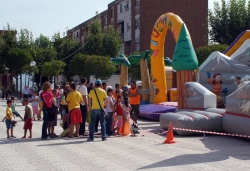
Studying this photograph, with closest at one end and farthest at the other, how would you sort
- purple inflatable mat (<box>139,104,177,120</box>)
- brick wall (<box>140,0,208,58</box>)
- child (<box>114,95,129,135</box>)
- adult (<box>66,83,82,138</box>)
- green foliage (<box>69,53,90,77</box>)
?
adult (<box>66,83,82,138</box>), child (<box>114,95,129,135</box>), purple inflatable mat (<box>139,104,177,120</box>), green foliage (<box>69,53,90,77</box>), brick wall (<box>140,0,208,58</box>)

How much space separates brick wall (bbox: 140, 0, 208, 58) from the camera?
158 feet

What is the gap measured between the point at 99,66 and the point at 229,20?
11804mm

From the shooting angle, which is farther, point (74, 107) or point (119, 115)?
point (119, 115)

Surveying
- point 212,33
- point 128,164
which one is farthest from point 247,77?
point 212,33

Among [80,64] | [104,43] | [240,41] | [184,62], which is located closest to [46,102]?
[184,62]

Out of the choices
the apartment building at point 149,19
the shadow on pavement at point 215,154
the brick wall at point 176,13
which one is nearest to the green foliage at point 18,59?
the apartment building at point 149,19

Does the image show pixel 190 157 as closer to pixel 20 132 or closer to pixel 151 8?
pixel 20 132

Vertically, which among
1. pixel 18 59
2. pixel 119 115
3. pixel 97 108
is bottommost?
pixel 119 115

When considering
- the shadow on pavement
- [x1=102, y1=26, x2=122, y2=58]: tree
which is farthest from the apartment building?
the shadow on pavement

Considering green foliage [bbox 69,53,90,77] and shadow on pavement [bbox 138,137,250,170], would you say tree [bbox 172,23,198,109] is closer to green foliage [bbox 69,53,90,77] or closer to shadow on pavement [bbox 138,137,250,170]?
shadow on pavement [bbox 138,137,250,170]

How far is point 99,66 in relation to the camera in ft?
132

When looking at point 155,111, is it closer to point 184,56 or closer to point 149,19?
point 184,56

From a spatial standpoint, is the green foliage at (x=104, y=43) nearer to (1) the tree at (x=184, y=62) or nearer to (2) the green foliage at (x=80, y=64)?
(2) the green foliage at (x=80, y=64)

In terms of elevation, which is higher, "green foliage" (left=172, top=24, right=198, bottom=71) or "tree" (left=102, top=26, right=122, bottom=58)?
"tree" (left=102, top=26, right=122, bottom=58)
